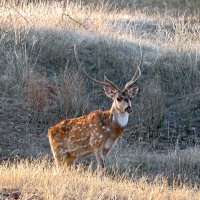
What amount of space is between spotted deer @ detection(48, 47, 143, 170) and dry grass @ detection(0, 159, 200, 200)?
3.16 ft

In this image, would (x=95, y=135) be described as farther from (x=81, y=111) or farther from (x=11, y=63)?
(x=11, y=63)

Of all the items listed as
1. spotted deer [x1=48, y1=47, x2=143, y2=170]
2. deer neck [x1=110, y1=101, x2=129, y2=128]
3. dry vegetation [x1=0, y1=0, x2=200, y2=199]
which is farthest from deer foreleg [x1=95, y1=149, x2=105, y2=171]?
deer neck [x1=110, y1=101, x2=129, y2=128]

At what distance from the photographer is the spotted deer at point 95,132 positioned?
12000mm

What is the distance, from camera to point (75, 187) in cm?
990

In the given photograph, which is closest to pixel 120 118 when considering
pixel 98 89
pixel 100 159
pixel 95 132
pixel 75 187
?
pixel 95 132

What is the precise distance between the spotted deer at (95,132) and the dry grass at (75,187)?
0.96 metres

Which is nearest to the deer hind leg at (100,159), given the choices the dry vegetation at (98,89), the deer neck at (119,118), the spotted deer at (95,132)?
the spotted deer at (95,132)

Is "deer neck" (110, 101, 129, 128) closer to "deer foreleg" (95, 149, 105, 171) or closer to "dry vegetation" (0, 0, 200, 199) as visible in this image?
"deer foreleg" (95, 149, 105, 171)

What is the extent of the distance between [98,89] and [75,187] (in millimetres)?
8830

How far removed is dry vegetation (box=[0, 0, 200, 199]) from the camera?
46.9 ft

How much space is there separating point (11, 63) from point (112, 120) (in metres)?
6.21

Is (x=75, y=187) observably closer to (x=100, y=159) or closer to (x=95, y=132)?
(x=100, y=159)

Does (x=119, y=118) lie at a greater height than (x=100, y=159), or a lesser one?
greater

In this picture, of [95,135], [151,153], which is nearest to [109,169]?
[95,135]
